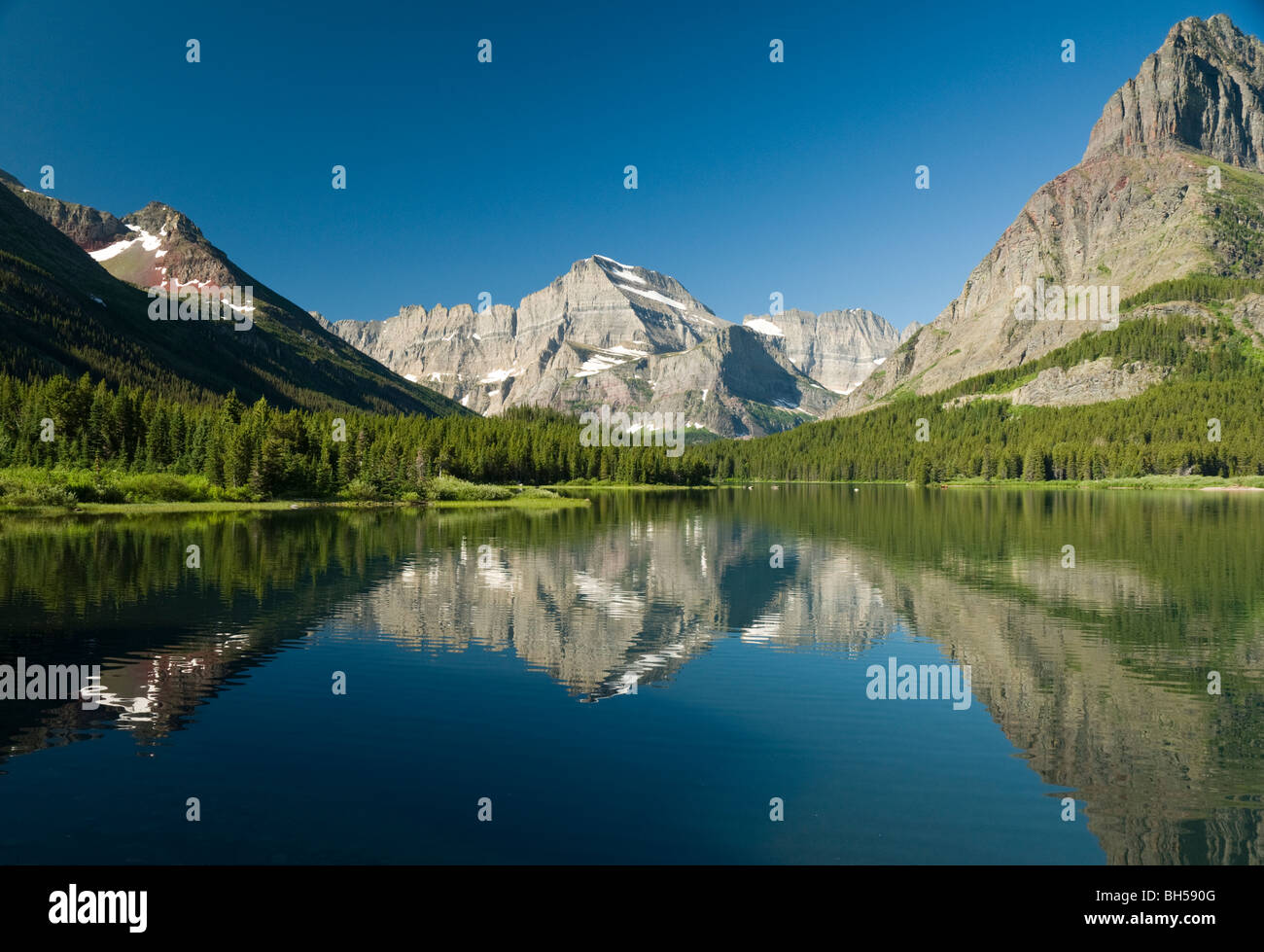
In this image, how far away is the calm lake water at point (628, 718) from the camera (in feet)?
48.8

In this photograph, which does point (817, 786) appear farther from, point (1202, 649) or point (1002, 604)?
point (1002, 604)

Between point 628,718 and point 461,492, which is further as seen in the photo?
point 461,492

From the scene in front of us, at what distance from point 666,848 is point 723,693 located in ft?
37.2

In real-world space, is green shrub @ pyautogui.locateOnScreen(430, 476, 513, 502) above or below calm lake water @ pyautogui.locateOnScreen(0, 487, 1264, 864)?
above

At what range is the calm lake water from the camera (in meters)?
14.9

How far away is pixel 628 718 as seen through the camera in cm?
2259

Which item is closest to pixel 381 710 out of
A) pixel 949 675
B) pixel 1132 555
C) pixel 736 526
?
pixel 949 675

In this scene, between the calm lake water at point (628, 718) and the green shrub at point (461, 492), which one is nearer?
the calm lake water at point (628, 718)

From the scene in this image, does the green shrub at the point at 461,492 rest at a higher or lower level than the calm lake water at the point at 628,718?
higher

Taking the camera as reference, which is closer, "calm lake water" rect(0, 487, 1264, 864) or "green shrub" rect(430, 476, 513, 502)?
"calm lake water" rect(0, 487, 1264, 864)

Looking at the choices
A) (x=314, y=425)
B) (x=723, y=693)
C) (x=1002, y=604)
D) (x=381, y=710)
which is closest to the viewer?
(x=381, y=710)

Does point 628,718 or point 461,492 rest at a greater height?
point 461,492

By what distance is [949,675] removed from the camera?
2705 cm
